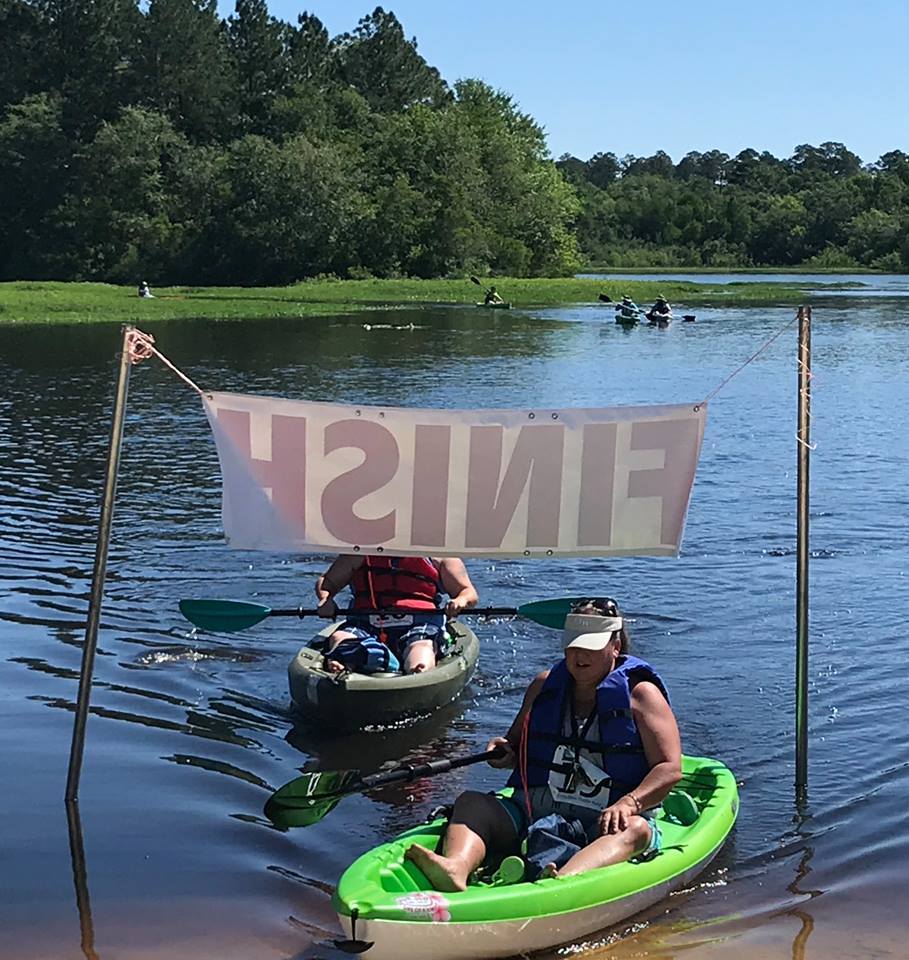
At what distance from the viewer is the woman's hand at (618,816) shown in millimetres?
6617

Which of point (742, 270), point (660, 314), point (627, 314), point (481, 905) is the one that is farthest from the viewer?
point (742, 270)

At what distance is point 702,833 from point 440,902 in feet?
5.45

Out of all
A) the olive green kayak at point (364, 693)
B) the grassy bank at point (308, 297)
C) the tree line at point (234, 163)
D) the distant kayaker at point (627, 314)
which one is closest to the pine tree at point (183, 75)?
the tree line at point (234, 163)

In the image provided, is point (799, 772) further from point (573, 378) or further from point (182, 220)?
point (182, 220)

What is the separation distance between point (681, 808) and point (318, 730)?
131 inches

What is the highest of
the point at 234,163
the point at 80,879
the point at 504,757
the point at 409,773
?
the point at 234,163

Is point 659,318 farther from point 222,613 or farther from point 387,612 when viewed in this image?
point 222,613

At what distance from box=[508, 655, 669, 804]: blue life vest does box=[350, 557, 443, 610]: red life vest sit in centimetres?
329

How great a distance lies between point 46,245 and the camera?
289 feet

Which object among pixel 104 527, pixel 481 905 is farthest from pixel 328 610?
pixel 481 905

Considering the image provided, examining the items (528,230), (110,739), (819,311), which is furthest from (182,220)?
(110,739)

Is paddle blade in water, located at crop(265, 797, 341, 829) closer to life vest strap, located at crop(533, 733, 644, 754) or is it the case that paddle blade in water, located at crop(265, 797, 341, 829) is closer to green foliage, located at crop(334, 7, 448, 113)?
life vest strap, located at crop(533, 733, 644, 754)

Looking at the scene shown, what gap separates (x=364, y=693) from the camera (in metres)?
9.56

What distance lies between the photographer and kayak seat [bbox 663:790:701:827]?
23.9 feet
